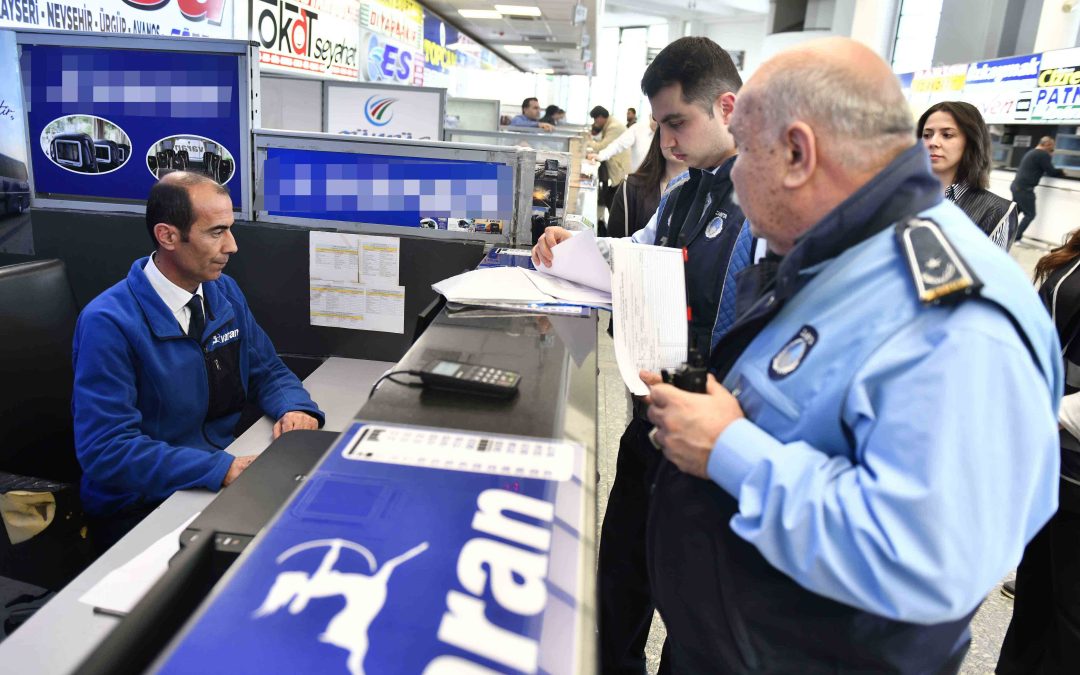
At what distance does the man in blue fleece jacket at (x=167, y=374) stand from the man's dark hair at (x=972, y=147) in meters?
2.49

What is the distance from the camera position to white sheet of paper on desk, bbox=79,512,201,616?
1011 millimetres

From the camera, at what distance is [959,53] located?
40.4 ft

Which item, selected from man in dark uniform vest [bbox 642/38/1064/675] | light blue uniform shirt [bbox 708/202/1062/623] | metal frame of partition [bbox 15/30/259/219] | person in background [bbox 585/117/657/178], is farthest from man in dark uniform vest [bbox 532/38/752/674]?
person in background [bbox 585/117/657/178]

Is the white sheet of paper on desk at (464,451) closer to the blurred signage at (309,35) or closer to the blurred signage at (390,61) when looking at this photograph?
the blurred signage at (309,35)

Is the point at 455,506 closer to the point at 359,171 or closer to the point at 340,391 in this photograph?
the point at 340,391

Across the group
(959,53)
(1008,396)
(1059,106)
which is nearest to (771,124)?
(1008,396)

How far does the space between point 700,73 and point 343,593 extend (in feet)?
3.87

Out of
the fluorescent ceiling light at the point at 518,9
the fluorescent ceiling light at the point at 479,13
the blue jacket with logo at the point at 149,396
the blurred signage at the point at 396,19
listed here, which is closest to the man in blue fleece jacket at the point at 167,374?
the blue jacket with logo at the point at 149,396

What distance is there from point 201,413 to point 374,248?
70 cm

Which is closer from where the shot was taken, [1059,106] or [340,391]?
[340,391]

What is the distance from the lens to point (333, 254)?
6.95 feet

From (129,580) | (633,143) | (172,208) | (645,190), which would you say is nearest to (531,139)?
(633,143)

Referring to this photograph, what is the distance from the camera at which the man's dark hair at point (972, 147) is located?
2600mm

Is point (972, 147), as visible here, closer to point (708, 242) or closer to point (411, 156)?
point (708, 242)
